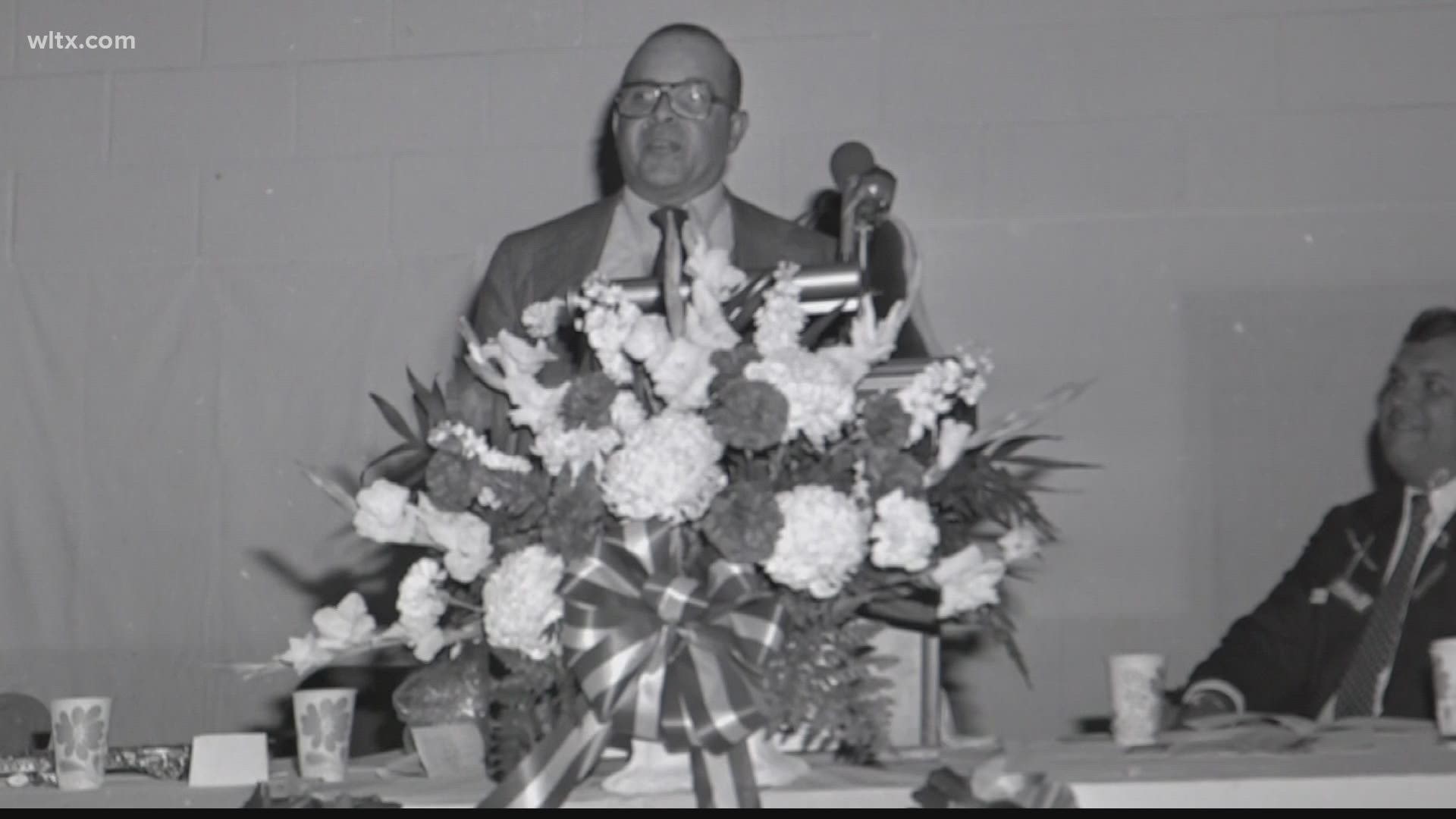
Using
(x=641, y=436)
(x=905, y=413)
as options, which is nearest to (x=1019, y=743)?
(x=905, y=413)

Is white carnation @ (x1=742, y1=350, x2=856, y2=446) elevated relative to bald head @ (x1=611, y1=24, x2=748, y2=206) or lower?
lower

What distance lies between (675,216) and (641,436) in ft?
0.91

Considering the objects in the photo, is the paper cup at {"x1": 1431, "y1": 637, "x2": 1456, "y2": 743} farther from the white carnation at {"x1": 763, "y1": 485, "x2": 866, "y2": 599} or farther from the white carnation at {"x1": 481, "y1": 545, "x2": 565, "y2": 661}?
the white carnation at {"x1": 481, "y1": 545, "x2": 565, "y2": 661}

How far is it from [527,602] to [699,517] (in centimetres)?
15

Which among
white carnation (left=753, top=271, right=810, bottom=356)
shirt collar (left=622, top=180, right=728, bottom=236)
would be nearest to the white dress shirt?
shirt collar (left=622, top=180, right=728, bottom=236)

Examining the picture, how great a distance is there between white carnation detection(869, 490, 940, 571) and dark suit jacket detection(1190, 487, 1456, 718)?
4.83 ft

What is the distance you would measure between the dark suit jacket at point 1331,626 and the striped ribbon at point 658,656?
1538mm

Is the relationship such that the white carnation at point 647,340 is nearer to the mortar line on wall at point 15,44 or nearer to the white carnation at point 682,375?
the white carnation at point 682,375

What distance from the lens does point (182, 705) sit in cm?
375

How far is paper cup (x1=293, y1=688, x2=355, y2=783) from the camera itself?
188 cm

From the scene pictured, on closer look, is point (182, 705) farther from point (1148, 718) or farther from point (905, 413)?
point (905, 413)

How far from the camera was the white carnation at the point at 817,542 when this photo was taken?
1520 millimetres

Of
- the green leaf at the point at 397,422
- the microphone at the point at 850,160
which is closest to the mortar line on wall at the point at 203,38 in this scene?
→ the microphone at the point at 850,160

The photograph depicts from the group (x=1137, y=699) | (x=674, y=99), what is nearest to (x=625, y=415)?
(x=1137, y=699)
